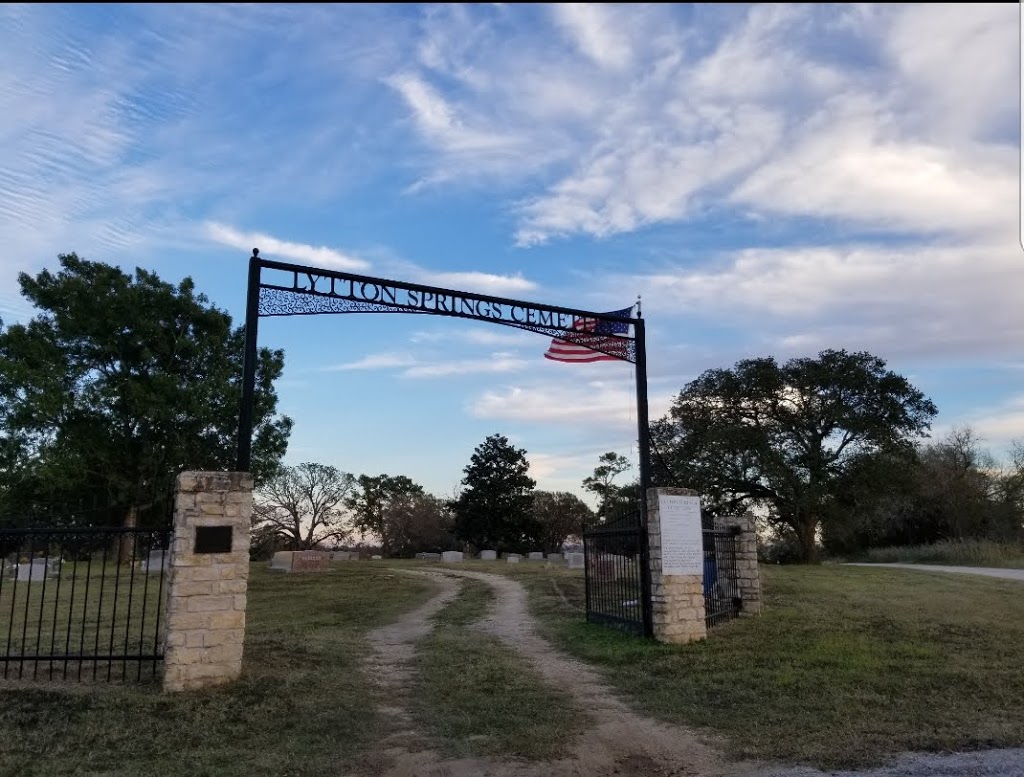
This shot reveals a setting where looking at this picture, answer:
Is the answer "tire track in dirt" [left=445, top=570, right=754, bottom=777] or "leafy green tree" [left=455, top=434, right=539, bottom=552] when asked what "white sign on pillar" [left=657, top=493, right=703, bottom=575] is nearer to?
"tire track in dirt" [left=445, top=570, right=754, bottom=777]

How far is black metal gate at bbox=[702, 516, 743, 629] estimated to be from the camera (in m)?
12.0

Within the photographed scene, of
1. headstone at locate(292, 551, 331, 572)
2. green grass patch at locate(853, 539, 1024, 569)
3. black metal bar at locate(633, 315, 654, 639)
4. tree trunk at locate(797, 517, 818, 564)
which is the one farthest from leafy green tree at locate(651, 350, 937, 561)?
black metal bar at locate(633, 315, 654, 639)

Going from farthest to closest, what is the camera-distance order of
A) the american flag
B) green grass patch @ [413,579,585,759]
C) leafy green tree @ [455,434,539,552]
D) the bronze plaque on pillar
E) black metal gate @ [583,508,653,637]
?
leafy green tree @ [455,434,539,552] → the american flag → black metal gate @ [583,508,653,637] → the bronze plaque on pillar → green grass patch @ [413,579,585,759]

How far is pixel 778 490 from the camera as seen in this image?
29672 mm

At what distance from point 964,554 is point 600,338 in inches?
1072

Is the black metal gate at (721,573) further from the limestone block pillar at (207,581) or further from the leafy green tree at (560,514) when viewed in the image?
the leafy green tree at (560,514)

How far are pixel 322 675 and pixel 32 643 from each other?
Answer: 16.1ft

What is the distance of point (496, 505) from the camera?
156 ft

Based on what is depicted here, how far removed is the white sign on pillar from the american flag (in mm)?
2293

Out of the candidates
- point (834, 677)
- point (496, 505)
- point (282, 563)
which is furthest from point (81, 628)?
point (496, 505)

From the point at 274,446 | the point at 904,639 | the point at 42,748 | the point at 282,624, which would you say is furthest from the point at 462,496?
the point at 42,748

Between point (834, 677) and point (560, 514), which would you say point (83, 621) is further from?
point (560, 514)

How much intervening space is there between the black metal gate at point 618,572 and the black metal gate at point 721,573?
1.22 meters

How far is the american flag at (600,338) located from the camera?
1099cm
